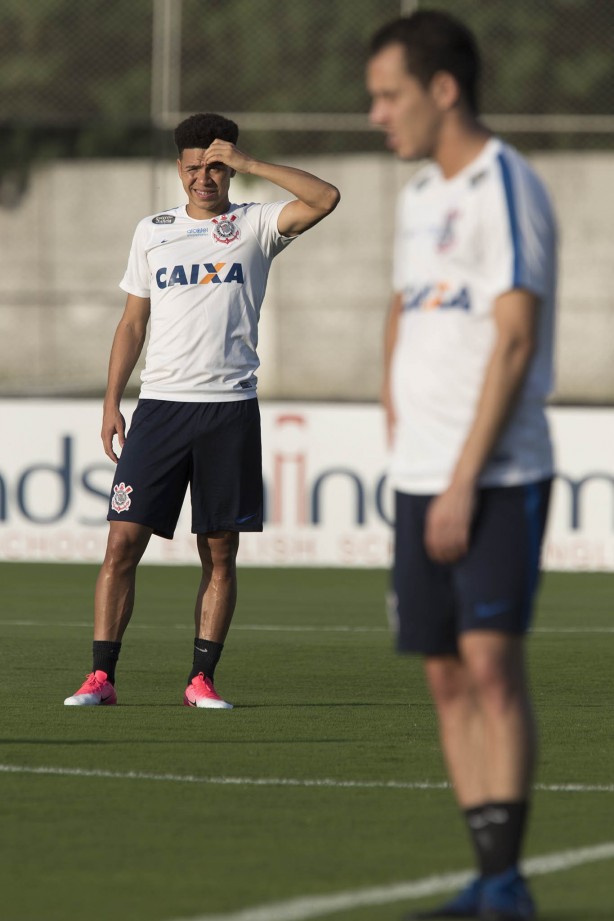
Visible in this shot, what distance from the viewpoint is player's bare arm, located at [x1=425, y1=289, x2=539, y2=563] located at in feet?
13.4

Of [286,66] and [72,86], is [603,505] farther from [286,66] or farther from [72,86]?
[72,86]

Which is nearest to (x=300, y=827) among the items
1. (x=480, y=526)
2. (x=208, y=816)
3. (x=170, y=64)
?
(x=208, y=816)

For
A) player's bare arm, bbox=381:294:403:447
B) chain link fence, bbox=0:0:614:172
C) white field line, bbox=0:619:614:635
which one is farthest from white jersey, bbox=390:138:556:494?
chain link fence, bbox=0:0:614:172

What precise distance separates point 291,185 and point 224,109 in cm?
1568

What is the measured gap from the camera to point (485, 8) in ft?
75.2

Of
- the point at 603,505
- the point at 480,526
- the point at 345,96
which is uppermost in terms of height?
the point at 345,96

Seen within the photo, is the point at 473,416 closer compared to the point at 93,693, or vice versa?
the point at 473,416

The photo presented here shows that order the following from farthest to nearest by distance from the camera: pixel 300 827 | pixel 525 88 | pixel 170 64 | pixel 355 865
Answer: pixel 525 88, pixel 170 64, pixel 300 827, pixel 355 865

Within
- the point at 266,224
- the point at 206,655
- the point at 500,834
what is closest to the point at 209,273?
the point at 266,224

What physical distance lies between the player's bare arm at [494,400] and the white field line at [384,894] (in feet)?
2.89

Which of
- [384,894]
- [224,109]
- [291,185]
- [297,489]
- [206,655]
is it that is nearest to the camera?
[384,894]

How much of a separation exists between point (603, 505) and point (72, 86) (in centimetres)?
1238

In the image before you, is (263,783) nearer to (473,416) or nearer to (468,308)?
(473,416)

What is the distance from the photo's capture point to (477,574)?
13.7 ft
